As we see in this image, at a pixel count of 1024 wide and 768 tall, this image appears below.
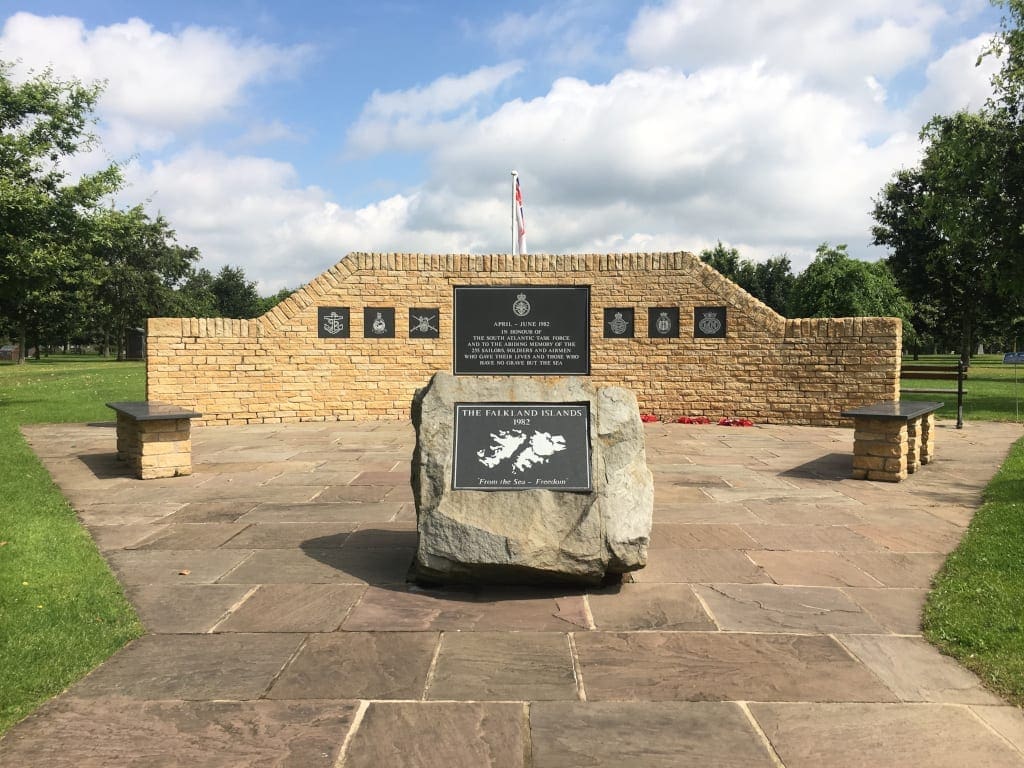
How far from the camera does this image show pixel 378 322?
14.1 metres

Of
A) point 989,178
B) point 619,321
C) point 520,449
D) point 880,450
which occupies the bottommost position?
point 880,450

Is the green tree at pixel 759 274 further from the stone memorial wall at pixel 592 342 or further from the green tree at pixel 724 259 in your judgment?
the stone memorial wall at pixel 592 342

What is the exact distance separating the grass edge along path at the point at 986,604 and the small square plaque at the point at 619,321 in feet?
27.7

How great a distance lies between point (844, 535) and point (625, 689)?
3.41 metres

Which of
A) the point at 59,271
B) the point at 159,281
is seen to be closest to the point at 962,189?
the point at 59,271

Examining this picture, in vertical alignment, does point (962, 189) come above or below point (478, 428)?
above

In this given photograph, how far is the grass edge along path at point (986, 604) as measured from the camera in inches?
130

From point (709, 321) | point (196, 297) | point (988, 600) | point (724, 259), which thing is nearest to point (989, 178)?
point (709, 321)

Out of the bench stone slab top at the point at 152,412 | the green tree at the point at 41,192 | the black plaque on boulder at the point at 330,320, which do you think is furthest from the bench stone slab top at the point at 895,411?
the green tree at the point at 41,192

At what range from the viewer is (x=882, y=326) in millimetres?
13281

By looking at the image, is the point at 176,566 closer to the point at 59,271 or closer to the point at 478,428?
the point at 478,428

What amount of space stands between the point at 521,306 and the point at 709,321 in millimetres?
5501

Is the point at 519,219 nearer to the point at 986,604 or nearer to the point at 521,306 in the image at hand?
the point at 521,306

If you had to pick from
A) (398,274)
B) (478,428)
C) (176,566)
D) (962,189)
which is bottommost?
(176,566)
